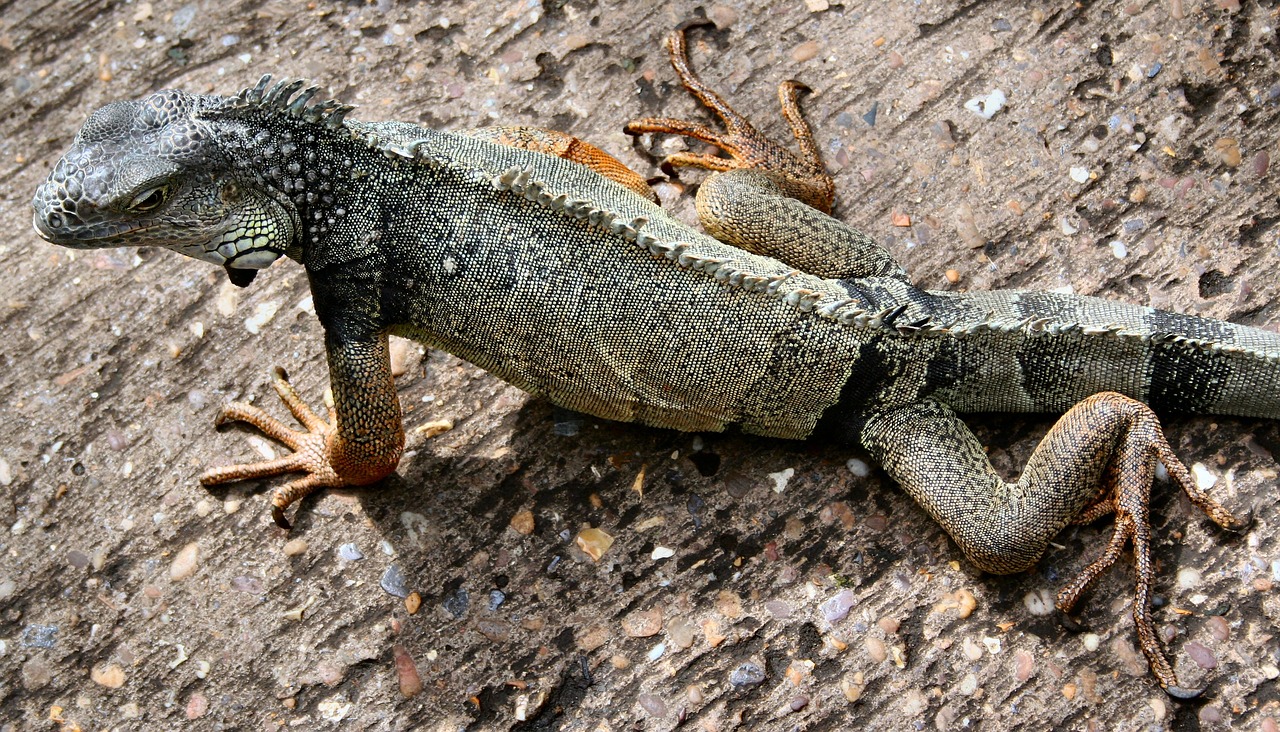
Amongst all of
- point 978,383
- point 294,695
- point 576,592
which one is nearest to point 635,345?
point 576,592

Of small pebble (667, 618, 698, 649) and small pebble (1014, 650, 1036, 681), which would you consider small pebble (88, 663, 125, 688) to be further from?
small pebble (1014, 650, 1036, 681)

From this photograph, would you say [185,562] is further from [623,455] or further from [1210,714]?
[1210,714]

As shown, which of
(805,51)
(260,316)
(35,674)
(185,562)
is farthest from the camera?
(805,51)

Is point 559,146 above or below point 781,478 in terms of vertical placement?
above

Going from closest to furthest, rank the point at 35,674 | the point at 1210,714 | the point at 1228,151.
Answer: the point at 1210,714, the point at 35,674, the point at 1228,151

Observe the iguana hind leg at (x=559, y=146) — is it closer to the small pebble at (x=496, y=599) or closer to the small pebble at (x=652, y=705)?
the small pebble at (x=496, y=599)

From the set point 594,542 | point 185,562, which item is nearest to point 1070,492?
point 594,542

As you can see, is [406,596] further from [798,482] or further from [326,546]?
[798,482]
